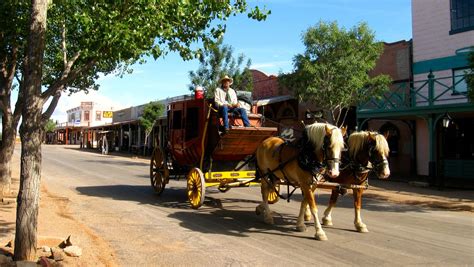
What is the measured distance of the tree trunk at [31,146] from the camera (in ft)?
19.3

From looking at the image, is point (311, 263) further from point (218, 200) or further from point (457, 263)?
point (218, 200)

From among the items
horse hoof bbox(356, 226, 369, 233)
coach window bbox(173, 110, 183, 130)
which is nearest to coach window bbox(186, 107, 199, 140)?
coach window bbox(173, 110, 183, 130)

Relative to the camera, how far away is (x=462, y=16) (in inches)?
765

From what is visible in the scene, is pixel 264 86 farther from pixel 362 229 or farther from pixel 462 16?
pixel 362 229

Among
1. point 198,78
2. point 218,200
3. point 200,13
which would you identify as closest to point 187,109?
point 218,200

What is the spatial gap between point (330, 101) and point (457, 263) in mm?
12454

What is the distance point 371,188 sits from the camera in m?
16.8

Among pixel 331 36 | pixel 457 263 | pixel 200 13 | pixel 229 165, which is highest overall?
pixel 331 36

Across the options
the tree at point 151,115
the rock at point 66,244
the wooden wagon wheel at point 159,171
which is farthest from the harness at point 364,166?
the tree at point 151,115

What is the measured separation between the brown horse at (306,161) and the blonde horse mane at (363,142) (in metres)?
0.44

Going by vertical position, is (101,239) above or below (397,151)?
below

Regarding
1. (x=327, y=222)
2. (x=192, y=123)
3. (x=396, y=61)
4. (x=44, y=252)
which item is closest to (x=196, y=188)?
(x=192, y=123)

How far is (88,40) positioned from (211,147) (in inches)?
159

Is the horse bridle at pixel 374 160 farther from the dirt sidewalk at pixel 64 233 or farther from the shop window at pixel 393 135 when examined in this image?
the shop window at pixel 393 135
